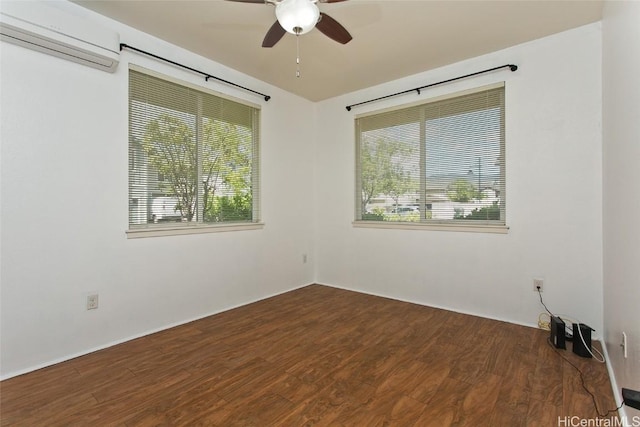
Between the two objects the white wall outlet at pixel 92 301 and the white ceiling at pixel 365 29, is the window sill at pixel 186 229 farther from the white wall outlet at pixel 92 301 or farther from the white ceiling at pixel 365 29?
the white ceiling at pixel 365 29

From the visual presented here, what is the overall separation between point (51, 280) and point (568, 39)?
15.4 feet

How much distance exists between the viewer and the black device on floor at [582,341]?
2.28m

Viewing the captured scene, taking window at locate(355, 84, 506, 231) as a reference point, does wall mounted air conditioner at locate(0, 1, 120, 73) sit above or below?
above

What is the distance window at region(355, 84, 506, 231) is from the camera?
3129 millimetres

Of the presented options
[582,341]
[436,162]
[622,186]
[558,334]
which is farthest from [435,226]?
[622,186]

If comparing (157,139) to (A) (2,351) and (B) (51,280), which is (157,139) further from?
(A) (2,351)

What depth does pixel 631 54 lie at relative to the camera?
150 cm

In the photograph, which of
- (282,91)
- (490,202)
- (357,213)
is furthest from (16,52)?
(490,202)

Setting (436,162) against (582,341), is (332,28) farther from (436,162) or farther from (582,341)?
(582,341)

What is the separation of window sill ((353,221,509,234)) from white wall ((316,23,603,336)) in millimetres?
53

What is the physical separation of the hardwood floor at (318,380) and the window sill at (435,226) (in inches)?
36.7

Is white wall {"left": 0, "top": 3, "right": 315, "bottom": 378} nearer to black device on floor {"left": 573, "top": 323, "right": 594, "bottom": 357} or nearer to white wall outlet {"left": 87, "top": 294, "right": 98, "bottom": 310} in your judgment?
white wall outlet {"left": 87, "top": 294, "right": 98, "bottom": 310}

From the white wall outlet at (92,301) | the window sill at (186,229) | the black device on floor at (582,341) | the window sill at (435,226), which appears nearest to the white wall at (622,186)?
the black device on floor at (582,341)

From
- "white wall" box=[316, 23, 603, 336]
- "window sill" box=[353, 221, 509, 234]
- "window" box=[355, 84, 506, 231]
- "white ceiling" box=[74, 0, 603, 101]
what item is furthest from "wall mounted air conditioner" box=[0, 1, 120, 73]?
"window sill" box=[353, 221, 509, 234]
